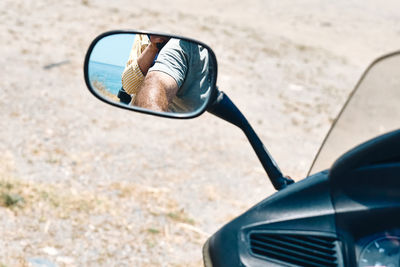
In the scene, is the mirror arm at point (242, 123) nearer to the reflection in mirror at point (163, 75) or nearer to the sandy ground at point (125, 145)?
the reflection in mirror at point (163, 75)

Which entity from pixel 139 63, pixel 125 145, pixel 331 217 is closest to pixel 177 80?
pixel 139 63

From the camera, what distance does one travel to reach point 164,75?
5.34 ft

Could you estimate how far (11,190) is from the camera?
Answer: 4.35 metres

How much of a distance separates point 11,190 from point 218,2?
17252 millimetres

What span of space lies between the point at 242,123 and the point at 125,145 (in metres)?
4.62

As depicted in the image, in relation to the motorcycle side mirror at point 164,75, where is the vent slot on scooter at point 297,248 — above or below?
below

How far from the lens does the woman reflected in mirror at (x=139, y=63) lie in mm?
1681

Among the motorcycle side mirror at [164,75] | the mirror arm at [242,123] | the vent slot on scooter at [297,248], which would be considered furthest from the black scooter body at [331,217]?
the motorcycle side mirror at [164,75]

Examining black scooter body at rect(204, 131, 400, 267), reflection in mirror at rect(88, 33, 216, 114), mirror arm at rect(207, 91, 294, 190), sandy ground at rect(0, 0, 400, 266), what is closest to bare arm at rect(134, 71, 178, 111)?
reflection in mirror at rect(88, 33, 216, 114)

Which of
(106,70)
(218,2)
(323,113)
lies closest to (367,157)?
(106,70)

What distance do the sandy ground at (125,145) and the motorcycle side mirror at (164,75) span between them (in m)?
2.27

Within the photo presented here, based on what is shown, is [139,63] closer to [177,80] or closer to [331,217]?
[177,80]

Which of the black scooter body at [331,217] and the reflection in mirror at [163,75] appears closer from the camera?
the black scooter body at [331,217]

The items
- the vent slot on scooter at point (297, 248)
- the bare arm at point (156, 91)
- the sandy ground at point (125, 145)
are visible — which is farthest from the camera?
the sandy ground at point (125, 145)
